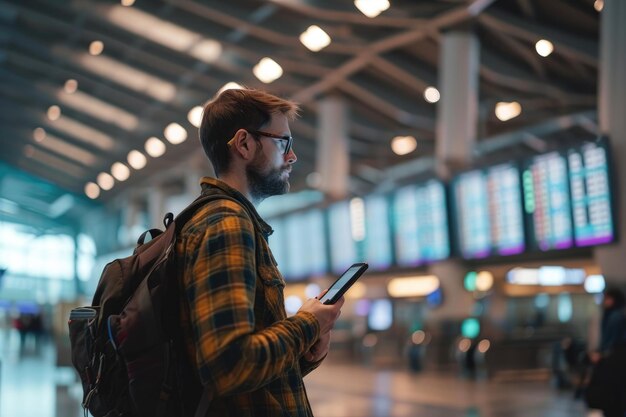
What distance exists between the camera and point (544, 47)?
20141 mm

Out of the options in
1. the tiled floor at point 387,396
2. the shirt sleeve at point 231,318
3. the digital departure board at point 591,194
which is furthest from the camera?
the digital departure board at point 591,194

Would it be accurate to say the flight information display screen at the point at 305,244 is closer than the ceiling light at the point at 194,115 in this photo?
Yes

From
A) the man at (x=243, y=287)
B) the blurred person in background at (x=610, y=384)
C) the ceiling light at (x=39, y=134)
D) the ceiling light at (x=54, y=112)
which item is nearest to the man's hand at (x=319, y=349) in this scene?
the man at (x=243, y=287)

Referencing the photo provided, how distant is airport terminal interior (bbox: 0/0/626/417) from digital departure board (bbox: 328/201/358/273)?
73 mm

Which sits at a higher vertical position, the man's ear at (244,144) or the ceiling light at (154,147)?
the ceiling light at (154,147)

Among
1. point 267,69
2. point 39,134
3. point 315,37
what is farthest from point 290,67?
point 39,134

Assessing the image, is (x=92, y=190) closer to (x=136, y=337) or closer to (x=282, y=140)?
(x=282, y=140)

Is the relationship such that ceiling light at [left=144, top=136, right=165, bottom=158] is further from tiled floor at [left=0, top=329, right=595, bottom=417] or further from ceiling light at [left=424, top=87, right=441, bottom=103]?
tiled floor at [left=0, top=329, right=595, bottom=417]

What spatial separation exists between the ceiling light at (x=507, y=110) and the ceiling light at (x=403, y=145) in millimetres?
4173

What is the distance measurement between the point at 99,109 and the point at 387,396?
2076 centimetres

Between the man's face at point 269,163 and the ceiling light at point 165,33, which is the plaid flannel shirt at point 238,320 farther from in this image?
the ceiling light at point 165,33

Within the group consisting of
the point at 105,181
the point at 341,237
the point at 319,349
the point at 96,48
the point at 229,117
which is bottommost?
the point at 319,349

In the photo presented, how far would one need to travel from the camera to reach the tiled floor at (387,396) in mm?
9898

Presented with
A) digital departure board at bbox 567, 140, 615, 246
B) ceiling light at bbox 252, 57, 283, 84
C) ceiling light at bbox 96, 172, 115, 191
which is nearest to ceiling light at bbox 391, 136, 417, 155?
ceiling light at bbox 252, 57, 283, 84
